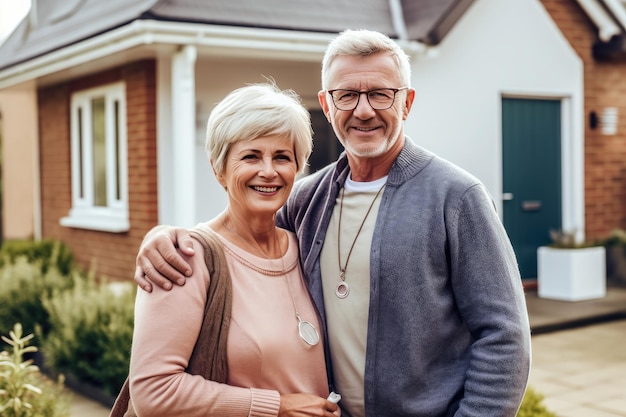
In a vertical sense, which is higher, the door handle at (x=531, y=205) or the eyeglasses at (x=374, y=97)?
the eyeglasses at (x=374, y=97)

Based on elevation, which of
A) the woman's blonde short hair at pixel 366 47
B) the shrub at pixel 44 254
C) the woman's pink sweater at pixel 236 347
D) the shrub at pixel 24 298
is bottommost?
the shrub at pixel 24 298

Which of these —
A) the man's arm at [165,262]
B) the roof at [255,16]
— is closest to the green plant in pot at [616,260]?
the roof at [255,16]

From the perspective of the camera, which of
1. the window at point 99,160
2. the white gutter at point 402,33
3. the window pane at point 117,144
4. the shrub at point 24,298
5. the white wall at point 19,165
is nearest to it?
the shrub at point 24,298

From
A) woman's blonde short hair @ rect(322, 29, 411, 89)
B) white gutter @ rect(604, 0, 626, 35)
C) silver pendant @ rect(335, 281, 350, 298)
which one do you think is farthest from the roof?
silver pendant @ rect(335, 281, 350, 298)

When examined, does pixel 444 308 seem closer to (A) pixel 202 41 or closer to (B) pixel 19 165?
(A) pixel 202 41

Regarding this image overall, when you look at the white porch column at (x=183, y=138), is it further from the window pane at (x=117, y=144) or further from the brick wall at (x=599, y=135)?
the brick wall at (x=599, y=135)

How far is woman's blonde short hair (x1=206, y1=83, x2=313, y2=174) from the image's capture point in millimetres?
2271

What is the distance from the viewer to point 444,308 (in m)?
2.33

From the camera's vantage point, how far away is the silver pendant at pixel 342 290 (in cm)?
246

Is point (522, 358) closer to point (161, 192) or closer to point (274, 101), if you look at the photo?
point (274, 101)

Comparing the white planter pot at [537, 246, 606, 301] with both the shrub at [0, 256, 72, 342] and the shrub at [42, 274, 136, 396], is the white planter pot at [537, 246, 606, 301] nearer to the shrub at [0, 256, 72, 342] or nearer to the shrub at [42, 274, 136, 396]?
the shrub at [42, 274, 136, 396]

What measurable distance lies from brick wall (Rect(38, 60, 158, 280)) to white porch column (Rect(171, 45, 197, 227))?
687 mm

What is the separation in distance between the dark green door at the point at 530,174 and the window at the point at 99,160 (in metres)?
4.34

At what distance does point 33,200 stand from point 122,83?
384 centimetres
